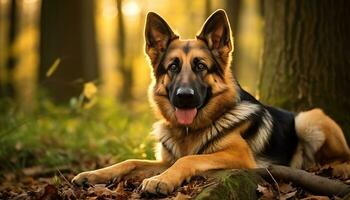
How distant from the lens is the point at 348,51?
6887 millimetres

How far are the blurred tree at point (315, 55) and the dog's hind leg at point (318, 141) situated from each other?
623mm

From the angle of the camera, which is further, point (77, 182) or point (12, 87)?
point (12, 87)

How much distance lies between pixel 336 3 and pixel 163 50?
248cm

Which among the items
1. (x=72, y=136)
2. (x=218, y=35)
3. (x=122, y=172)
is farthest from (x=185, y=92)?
(x=72, y=136)

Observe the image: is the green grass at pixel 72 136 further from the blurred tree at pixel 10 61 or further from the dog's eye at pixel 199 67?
the blurred tree at pixel 10 61

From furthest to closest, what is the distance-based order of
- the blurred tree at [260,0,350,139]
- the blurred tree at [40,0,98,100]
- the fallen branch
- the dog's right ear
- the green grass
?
1. the blurred tree at [40,0,98,100]
2. the green grass
3. the blurred tree at [260,0,350,139]
4. the dog's right ear
5. the fallen branch

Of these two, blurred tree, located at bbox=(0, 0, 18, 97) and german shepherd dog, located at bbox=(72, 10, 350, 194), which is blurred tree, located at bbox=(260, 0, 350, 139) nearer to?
german shepherd dog, located at bbox=(72, 10, 350, 194)

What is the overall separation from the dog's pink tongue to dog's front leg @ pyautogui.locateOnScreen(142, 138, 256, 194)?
0.50m

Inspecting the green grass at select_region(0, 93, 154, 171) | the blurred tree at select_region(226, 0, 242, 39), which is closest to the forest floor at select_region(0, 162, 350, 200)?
the green grass at select_region(0, 93, 154, 171)

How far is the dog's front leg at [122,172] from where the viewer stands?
518 cm

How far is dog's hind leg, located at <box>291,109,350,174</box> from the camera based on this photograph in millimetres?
6242

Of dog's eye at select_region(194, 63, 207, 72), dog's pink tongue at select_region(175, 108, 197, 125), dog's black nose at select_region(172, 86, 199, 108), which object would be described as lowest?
dog's pink tongue at select_region(175, 108, 197, 125)

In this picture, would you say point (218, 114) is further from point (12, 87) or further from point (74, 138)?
point (12, 87)

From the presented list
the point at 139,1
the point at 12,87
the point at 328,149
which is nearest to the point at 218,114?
the point at 328,149
